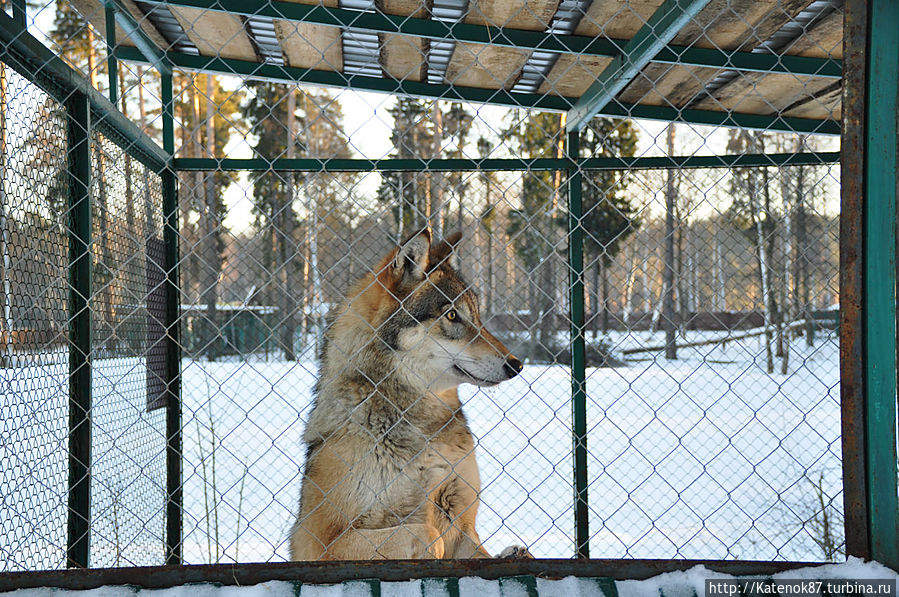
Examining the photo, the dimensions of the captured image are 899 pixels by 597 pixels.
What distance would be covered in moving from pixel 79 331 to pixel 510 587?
6.78 ft

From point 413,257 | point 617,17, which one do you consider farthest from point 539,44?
point 413,257

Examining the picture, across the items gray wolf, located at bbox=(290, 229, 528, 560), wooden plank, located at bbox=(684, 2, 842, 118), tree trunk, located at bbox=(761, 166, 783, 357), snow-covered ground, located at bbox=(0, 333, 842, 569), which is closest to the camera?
snow-covered ground, located at bbox=(0, 333, 842, 569)

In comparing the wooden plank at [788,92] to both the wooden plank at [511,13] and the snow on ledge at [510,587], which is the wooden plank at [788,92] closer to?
the wooden plank at [511,13]

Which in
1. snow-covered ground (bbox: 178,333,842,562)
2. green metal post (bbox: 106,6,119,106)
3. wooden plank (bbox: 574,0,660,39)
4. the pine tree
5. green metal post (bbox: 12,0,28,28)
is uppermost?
the pine tree

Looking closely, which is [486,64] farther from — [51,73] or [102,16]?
[51,73]

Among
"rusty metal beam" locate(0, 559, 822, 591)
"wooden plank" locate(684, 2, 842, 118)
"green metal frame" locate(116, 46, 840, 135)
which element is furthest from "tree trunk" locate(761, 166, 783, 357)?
"rusty metal beam" locate(0, 559, 822, 591)

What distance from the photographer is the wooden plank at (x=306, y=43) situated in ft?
12.5

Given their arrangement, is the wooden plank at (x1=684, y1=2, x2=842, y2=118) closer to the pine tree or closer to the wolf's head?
the wolf's head

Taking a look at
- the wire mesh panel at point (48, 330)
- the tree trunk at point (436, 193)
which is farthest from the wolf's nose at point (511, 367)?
the wire mesh panel at point (48, 330)

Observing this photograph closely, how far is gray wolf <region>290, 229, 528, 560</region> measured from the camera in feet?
9.71

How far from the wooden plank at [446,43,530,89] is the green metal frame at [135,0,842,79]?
19 cm

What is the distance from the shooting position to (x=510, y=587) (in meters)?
2.06

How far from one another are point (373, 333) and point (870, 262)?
6.99 feet

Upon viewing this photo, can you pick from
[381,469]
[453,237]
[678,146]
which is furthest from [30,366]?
[678,146]
